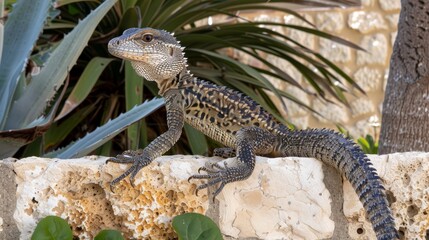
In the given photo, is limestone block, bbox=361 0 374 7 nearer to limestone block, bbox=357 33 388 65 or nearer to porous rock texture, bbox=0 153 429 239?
limestone block, bbox=357 33 388 65

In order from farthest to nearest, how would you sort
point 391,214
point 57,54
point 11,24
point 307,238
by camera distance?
point 11,24
point 57,54
point 307,238
point 391,214

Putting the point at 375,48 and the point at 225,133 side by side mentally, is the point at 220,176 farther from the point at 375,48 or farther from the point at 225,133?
the point at 375,48

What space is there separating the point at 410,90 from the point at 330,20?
12.4ft

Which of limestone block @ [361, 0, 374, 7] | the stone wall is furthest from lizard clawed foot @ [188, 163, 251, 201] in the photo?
limestone block @ [361, 0, 374, 7]

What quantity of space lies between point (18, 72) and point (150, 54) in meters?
0.90

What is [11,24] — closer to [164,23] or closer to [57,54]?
[57,54]

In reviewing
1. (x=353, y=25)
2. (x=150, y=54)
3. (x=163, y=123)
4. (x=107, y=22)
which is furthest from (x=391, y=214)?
(x=353, y=25)

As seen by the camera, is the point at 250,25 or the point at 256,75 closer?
the point at 256,75

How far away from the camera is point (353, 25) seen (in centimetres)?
708

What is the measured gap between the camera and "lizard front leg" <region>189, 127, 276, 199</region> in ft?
7.17

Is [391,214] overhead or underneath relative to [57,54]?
overhead

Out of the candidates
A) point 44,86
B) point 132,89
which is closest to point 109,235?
point 44,86

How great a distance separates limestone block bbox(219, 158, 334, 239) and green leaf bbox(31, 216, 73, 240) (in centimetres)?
42

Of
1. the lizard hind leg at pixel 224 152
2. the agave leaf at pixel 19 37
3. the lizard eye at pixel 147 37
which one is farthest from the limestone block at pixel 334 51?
the lizard eye at pixel 147 37
